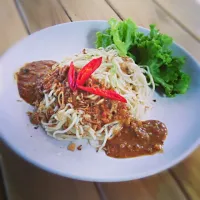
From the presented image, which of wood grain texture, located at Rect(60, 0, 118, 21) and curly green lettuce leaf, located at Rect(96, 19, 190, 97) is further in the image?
wood grain texture, located at Rect(60, 0, 118, 21)

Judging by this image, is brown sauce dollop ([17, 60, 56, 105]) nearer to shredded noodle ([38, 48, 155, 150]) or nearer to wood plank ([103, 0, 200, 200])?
shredded noodle ([38, 48, 155, 150])

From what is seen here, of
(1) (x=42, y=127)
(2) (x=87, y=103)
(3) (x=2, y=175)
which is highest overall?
(2) (x=87, y=103)

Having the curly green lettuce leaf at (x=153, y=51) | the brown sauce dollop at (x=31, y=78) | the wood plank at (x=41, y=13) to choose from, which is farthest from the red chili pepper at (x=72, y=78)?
the wood plank at (x=41, y=13)

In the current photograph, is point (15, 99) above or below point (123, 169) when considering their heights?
below

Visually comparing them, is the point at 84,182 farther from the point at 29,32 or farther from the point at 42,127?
the point at 29,32

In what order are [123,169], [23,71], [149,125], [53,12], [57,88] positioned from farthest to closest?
[53,12]
[23,71]
[57,88]
[149,125]
[123,169]

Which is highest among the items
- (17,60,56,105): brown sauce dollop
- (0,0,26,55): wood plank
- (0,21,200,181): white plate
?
(0,21,200,181): white plate

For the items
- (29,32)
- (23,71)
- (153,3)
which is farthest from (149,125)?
(153,3)

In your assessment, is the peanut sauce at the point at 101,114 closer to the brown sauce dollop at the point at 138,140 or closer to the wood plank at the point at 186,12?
the brown sauce dollop at the point at 138,140

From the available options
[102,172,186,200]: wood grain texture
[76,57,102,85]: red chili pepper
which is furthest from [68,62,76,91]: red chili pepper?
[102,172,186,200]: wood grain texture
